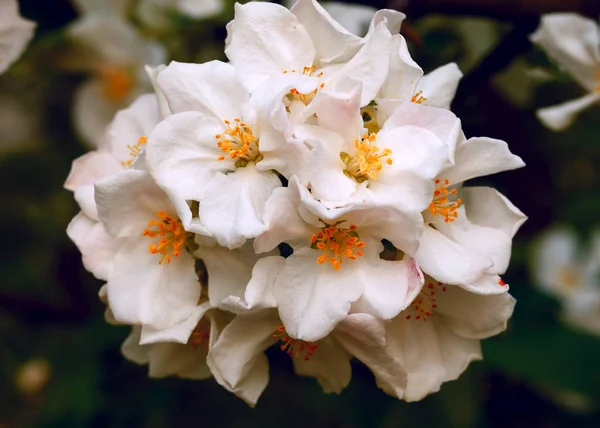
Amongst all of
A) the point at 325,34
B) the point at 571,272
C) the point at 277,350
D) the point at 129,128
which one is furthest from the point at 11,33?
the point at 571,272

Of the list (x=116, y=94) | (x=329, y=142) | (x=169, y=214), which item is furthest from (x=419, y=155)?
(x=116, y=94)

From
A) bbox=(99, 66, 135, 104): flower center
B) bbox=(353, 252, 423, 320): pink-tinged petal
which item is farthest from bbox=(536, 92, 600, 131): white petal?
bbox=(99, 66, 135, 104): flower center

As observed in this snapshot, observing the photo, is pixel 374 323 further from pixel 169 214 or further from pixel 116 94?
pixel 116 94

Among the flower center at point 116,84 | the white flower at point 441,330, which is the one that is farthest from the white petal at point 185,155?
the flower center at point 116,84

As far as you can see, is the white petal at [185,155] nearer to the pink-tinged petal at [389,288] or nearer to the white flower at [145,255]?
the white flower at [145,255]

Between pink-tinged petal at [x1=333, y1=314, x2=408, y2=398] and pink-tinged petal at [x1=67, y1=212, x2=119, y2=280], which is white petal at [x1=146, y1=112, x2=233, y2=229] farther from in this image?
pink-tinged petal at [x1=333, y1=314, x2=408, y2=398]

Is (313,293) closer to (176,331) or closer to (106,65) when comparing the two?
(176,331)
